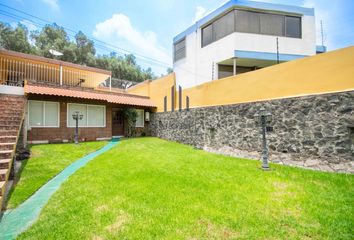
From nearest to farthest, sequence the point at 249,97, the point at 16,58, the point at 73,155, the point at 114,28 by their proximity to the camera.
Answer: the point at 249,97
the point at 73,155
the point at 16,58
the point at 114,28

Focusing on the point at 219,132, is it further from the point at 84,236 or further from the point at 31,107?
the point at 31,107

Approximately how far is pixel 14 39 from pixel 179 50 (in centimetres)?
2675

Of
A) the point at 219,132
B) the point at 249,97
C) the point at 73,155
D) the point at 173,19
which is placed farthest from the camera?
the point at 173,19

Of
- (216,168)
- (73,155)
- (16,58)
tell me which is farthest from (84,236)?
(16,58)

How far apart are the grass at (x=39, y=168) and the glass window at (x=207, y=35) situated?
11210mm

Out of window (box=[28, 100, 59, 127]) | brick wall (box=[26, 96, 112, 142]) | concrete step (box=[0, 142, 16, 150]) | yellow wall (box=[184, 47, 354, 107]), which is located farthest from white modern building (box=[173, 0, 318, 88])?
concrete step (box=[0, 142, 16, 150])

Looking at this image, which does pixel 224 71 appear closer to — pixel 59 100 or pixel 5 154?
pixel 59 100

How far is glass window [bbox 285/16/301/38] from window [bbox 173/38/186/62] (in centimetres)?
787

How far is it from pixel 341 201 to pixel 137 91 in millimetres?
19847

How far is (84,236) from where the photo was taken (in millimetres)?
3025

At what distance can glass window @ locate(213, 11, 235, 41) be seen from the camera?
12769mm

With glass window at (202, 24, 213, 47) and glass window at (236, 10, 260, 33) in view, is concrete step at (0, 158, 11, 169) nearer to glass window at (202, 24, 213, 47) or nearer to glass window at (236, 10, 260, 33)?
glass window at (236, 10, 260, 33)

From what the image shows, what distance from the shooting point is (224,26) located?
524 inches

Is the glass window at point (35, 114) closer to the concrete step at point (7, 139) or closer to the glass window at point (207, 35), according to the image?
the concrete step at point (7, 139)
